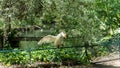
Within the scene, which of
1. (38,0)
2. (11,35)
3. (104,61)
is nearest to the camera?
(38,0)

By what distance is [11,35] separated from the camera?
30.5ft

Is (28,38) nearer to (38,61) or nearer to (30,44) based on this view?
(30,44)

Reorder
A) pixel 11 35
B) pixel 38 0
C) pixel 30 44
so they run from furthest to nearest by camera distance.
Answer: pixel 30 44 → pixel 11 35 → pixel 38 0

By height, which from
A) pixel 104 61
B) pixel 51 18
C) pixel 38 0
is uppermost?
pixel 38 0

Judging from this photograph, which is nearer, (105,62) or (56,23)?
(56,23)

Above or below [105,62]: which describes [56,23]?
above

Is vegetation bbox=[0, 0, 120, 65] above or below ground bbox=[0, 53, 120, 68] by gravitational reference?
above

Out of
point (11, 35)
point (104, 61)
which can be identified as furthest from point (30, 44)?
point (104, 61)

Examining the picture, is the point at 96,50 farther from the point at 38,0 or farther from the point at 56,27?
the point at 38,0

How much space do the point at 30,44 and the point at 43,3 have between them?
2.72 meters

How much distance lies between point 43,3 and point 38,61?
64.8 inches

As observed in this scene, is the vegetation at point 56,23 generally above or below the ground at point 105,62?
above

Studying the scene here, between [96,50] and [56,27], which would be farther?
[96,50]

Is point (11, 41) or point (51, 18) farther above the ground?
point (51, 18)
